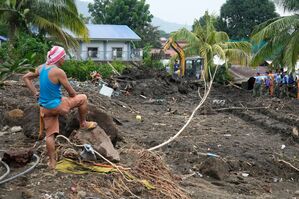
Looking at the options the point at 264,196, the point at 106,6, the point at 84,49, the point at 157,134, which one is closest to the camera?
the point at 264,196

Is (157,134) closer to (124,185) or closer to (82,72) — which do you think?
(124,185)

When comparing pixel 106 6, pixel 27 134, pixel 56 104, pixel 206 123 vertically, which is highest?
pixel 106 6

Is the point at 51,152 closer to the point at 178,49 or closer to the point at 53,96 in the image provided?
the point at 53,96

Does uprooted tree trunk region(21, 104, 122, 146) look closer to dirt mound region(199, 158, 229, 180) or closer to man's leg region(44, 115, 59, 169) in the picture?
man's leg region(44, 115, 59, 169)

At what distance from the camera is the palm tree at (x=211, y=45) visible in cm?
2870

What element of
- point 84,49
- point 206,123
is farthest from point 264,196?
point 84,49

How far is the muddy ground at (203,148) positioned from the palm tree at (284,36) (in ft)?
6.97

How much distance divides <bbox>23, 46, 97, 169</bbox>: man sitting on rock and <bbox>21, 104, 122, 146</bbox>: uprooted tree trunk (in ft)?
4.15

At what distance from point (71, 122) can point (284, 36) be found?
54.0 ft

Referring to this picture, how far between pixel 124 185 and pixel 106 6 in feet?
167

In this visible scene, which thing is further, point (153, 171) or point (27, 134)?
point (27, 134)

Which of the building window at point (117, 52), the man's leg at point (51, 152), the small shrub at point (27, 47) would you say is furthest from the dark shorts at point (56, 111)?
the building window at point (117, 52)

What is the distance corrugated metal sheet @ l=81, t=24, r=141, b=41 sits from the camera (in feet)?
141

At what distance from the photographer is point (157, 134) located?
12.7 meters
